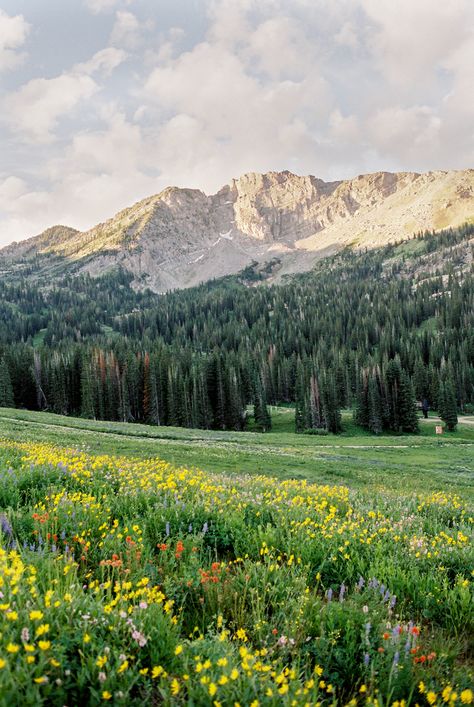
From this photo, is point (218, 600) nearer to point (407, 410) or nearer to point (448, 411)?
point (448, 411)

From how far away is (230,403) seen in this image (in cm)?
10119

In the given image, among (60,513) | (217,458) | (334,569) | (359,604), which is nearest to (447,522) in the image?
(334,569)

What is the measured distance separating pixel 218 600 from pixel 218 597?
0.18ft

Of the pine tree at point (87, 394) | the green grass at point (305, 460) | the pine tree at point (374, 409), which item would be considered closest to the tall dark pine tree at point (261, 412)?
the pine tree at point (374, 409)

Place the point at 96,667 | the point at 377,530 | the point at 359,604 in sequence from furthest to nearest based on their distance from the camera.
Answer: the point at 377,530, the point at 359,604, the point at 96,667

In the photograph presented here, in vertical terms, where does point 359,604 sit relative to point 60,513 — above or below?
below

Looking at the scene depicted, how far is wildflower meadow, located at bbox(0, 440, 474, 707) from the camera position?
10.6 ft

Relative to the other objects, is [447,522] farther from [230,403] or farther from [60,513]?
[230,403]

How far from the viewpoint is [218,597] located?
4.88m

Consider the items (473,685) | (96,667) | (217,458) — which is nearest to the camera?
(96,667)

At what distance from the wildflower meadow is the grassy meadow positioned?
0.02 m

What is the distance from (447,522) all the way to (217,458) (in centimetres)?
1929

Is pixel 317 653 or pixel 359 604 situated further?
pixel 359 604

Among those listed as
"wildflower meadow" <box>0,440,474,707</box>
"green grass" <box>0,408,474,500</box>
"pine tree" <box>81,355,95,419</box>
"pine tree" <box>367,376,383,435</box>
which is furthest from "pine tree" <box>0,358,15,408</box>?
"wildflower meadow" <box>0,440,474,707</box>
